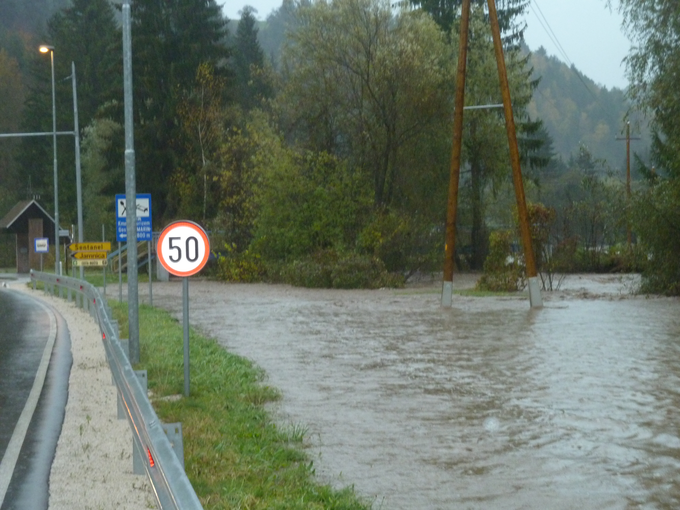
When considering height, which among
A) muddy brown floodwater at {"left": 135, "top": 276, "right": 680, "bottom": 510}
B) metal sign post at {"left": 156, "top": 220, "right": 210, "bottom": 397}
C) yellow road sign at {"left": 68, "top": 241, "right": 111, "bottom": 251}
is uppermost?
yellow road sign at {"left": 68, "top": 241, "right": 111, "bottom": 251}

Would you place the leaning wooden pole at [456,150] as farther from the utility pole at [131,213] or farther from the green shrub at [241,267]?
the green shrub at [241,267]

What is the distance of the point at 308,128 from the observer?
43719 mm

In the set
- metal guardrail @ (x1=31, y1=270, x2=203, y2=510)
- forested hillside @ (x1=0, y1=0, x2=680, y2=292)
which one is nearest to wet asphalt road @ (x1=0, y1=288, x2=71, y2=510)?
metal guardrail @ (x1=31, y1=270, x2=203, y2=510)

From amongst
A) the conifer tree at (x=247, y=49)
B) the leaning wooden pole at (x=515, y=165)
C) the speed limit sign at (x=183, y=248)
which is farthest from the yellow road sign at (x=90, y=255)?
the conifer tree at (x=247, y=49)

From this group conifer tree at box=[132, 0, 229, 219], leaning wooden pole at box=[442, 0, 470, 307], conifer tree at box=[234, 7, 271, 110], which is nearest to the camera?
leaning wooden pole at box=[442, 0, 470, 307]

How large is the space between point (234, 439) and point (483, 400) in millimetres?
3790

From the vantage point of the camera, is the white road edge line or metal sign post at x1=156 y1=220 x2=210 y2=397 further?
metal sign post at x1=156 y1=220 x2=210 y2=397

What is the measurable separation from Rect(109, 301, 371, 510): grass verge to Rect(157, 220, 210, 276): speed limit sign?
1570 millimetres

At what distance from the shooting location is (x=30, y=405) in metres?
11.8

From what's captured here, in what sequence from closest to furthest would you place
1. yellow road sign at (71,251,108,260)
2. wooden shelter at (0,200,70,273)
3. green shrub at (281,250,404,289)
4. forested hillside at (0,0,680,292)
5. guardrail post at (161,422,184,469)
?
guardrail post at (161,422,184,469), yellow road sign at (71,251,108,260), green shrub at (281,250,404,289), forested hillside at (0,0,680,292), wooden shelter at (0,200,70,273)

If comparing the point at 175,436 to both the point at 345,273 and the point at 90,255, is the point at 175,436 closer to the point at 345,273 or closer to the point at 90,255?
the point at 90,255

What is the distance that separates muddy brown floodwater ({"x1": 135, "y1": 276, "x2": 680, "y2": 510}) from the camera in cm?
797

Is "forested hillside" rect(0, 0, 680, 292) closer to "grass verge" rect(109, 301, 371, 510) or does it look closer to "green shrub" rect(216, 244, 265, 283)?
"green shrub" rect(216, 244, 265, 283)

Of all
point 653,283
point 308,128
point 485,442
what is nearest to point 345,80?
point 308,128
